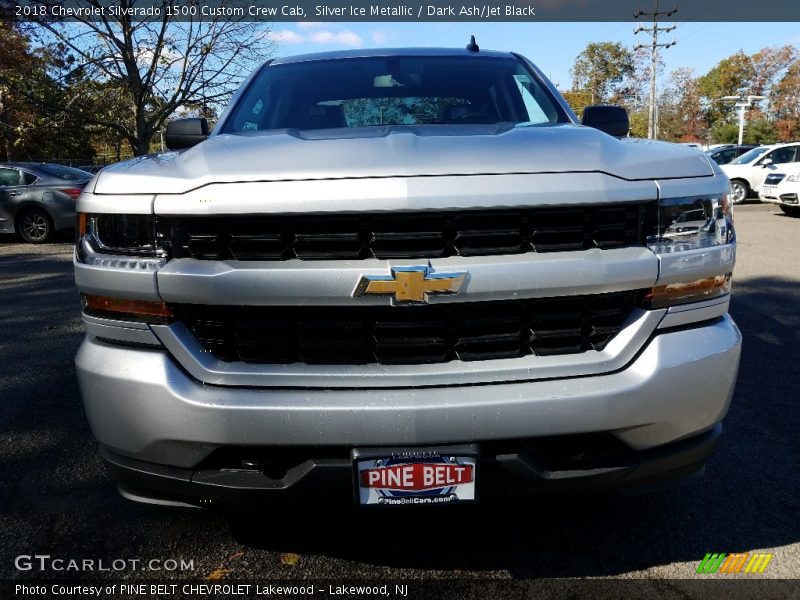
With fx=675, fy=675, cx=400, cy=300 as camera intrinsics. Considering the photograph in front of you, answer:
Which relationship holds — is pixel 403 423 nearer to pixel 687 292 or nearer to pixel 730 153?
pixel 687 292

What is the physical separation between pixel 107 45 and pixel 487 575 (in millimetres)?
14770

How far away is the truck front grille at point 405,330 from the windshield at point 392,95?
1.39 metres

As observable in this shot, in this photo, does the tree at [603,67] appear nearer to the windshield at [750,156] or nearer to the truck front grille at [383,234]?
the windshield at [750,156]

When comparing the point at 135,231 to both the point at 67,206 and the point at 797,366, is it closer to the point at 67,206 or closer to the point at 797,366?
the point at 797,366

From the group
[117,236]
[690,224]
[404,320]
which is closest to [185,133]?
[117,236]

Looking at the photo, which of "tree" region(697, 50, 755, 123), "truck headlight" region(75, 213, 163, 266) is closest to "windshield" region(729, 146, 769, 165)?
"truck headlight" region(75, 213, 163, 266)

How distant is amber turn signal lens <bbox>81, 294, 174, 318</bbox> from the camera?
6.46ft

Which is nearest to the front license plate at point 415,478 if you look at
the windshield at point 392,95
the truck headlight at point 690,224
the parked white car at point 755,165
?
the truck headlight at point 690,224

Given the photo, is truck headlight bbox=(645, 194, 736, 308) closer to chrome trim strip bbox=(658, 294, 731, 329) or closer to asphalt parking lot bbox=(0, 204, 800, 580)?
chrome trim strip bbox=(658, 294, 731, 329)

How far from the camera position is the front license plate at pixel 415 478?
1.89 metres

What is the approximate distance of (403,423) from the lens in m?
1.86

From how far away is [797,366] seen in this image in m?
4.43

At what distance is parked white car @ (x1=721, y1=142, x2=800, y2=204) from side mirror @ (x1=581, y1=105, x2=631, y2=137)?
1766 cm

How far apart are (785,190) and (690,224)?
14.5 meters
